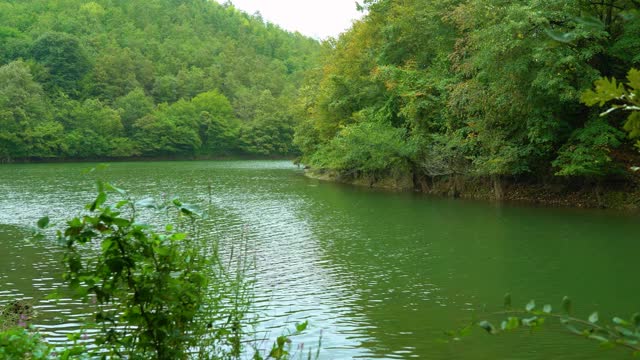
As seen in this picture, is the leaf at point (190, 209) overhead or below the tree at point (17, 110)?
below

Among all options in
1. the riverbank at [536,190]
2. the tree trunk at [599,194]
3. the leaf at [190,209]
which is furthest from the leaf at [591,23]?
the tree trunk at [599,194]

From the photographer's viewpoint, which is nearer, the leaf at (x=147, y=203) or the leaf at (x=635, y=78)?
the leaf at (x=635, y=78)

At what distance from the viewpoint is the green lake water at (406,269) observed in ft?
27.0

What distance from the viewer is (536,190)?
83.4ft

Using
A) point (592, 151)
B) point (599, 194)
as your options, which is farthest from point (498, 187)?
point (592, 151)

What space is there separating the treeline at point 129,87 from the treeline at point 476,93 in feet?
65.9

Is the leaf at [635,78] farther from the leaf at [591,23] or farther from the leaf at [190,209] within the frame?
the leaf at [190,209]

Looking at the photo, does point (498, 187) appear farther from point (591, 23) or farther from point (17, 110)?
point (17, 110)

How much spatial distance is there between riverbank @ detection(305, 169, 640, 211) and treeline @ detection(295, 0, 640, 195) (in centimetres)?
31

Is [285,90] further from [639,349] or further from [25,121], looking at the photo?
[639,349]

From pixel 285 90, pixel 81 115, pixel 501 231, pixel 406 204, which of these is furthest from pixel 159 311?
pixel 285 90

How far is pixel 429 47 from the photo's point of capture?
31.4 metres

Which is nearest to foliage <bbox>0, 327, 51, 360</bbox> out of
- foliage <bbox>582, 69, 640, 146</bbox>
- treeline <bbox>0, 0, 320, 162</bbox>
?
foliage <bbox>582, 69, 640, 146</bbox>

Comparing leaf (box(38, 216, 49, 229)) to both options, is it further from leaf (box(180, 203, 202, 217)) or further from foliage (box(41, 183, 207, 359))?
leaf (box(180, 203, 202, 217))
